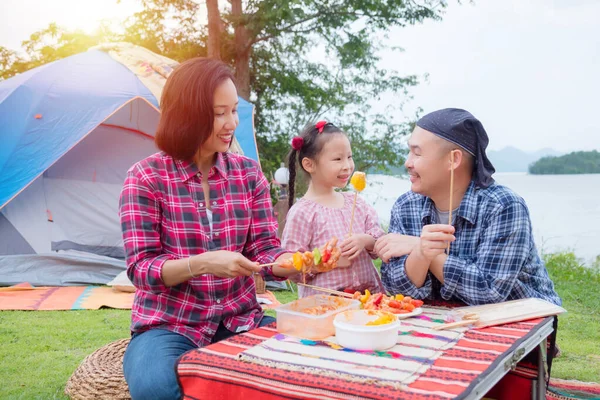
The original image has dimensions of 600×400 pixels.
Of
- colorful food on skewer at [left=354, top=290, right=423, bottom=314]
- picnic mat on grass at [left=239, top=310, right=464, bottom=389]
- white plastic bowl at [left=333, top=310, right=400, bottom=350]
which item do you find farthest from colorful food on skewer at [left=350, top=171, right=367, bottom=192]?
white plastic bowl at [left=333, top=310, right=400, bottom=350]

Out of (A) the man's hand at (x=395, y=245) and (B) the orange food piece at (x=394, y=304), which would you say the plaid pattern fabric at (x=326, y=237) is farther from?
(B) the orange food piece at (x=394, y=304)

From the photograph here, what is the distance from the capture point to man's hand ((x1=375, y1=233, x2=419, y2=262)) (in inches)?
89.8

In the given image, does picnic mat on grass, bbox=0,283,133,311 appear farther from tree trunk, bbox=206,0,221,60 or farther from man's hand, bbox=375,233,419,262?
tree trunk, bbox=206,0,221,60

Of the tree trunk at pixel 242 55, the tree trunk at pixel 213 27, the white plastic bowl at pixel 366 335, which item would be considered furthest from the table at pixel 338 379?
the tree trunk at pixel 242 55

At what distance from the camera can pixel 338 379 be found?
1.36 m

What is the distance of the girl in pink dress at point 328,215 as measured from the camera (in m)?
2.89

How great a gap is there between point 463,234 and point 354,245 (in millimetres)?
474

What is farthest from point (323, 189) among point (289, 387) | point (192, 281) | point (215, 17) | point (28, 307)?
point (215, 17)

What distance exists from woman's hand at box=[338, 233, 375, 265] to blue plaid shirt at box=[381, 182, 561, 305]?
208 millimetres

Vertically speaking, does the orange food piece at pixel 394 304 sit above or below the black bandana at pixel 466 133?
below

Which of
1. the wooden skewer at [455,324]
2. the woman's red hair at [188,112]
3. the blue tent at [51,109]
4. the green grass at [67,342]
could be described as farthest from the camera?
the blue tent at [51,109]

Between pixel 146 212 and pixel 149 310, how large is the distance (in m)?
0.35

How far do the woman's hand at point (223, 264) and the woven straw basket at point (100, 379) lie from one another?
2.92ft

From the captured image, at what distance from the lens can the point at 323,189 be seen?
10.2ft
